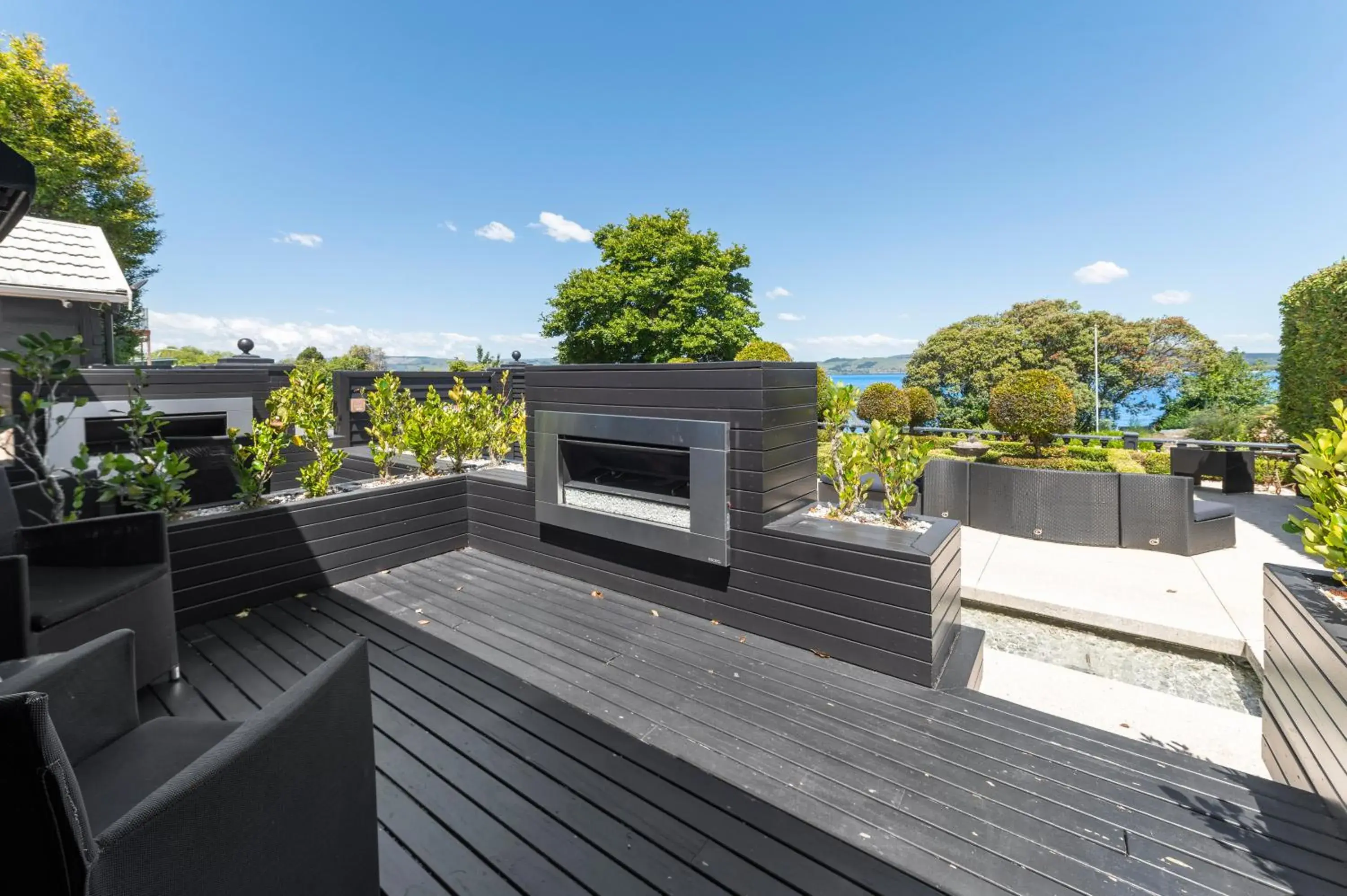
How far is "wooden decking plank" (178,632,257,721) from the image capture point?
2.04 metres

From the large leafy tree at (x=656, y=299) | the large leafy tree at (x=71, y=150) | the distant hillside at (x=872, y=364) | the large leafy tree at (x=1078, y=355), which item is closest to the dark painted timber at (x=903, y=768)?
the large leafy tree at (x=71, y=150)

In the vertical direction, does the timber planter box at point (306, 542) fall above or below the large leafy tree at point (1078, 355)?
below

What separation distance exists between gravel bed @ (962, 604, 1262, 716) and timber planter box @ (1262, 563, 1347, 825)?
1012 mm

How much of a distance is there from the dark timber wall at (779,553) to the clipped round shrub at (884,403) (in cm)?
895

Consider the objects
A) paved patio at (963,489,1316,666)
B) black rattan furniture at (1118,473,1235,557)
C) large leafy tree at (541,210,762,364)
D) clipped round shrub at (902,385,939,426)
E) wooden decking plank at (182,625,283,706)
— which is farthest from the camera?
large leafy tree at (541,210,762,364)

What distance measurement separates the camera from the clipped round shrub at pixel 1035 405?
22.9 ft

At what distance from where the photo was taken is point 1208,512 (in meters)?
4.77

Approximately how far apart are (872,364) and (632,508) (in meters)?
33.7

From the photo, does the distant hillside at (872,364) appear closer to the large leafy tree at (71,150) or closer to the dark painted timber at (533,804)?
the dark painted timber at (533,804)

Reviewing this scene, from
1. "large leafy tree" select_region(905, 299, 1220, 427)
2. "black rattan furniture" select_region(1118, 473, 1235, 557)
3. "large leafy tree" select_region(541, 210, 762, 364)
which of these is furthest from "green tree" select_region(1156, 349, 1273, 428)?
"large leafy tree" select_region(541, 210, 762, 364)

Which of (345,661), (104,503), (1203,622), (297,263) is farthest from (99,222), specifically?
(1203,622)

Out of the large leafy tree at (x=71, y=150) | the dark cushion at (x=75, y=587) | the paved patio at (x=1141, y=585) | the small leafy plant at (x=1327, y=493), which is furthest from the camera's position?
the large leafy tree at (x=71, y=150)

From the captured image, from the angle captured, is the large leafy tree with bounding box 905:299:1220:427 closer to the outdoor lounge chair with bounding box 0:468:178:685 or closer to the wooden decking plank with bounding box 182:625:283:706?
the wooden decking plank with bounding box 182:625:283:706

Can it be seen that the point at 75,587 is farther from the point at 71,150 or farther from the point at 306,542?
the point at 71,150
